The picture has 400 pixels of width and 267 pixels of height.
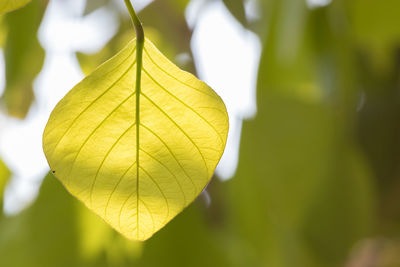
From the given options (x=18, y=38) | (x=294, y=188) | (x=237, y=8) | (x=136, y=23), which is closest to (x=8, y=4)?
(x=136, y=23)

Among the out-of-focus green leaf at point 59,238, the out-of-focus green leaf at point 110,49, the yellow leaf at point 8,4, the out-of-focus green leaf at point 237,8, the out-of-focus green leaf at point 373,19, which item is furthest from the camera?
the out-of-focus green leaf at point 110,49

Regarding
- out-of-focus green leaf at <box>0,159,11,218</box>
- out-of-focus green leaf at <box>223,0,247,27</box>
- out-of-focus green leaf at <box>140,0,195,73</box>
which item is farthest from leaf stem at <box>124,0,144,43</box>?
out-of-focus green leaf at <box>140,0,195,73</box>

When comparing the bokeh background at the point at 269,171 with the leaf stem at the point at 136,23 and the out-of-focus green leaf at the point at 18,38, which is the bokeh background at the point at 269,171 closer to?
the out-of-focus green leaf at the point at 18,38

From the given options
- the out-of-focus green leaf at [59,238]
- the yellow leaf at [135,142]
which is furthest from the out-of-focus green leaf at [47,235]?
the yellow leaf at [135,142]

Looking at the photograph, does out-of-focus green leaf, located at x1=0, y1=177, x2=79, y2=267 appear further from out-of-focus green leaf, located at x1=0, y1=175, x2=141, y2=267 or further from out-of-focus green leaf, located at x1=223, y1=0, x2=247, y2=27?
out-of-focus green leaf, located at x1=223, y1=0, x2=247, y2=27

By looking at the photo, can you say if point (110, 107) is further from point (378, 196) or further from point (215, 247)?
point (378, 196)

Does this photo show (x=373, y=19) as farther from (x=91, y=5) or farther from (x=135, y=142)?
(x=135, y=142)

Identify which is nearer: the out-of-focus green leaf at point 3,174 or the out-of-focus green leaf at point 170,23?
the out-of-focus green leaf at point 3,174

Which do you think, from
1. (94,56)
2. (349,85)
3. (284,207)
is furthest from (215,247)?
(94,56)

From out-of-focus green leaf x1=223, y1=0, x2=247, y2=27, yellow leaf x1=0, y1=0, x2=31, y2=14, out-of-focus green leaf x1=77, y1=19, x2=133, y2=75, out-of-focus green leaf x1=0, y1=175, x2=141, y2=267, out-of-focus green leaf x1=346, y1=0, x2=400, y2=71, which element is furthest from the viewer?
out-of-focus green leaf x1=77, y1=19, x2=133, y2=75
